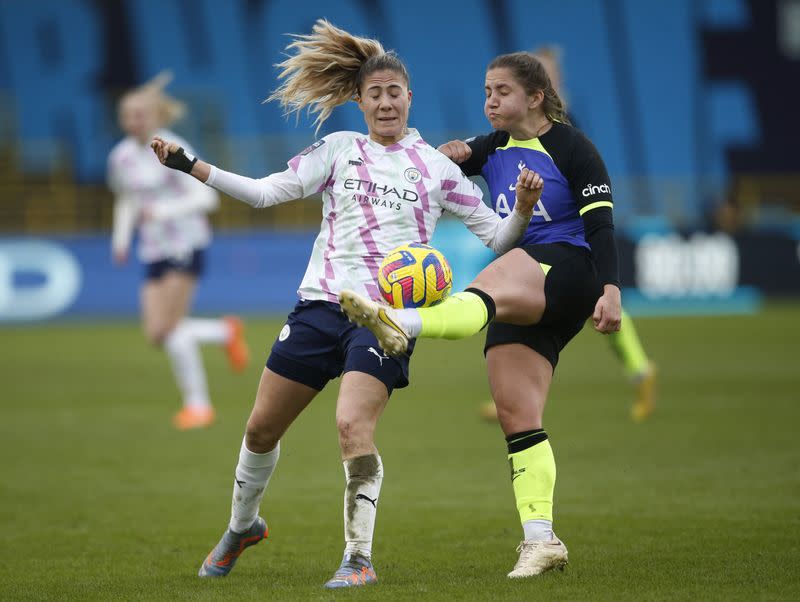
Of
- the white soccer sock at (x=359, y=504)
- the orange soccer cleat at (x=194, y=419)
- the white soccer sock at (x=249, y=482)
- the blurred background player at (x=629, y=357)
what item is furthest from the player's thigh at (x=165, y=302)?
the white soccer sock at (x=359, y=504)

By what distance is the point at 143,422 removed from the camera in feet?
35.5

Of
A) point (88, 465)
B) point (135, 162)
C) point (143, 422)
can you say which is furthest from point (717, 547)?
point (135, 162)

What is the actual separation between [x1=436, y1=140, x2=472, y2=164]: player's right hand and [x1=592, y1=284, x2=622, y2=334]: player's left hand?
36.9 inches

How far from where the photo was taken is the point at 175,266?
1086 cm

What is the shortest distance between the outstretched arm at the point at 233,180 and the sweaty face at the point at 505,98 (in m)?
0.88

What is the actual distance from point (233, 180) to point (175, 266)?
18.7 ft

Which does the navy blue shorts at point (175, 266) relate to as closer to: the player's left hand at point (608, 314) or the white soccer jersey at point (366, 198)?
the white soccer jersey at point (366, 198)

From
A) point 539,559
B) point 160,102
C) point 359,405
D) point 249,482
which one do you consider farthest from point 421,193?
point 160,102

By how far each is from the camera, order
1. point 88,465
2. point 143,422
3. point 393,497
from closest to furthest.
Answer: point 393,497 → point 88,465 → point 143,422

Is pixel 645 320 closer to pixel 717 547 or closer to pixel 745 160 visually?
pixel 745 160

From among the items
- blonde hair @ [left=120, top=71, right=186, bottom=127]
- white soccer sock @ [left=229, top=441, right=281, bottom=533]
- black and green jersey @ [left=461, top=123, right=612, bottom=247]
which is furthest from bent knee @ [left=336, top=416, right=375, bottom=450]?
blonde hair @ [left=120, top=71, right=186, bottom=127]

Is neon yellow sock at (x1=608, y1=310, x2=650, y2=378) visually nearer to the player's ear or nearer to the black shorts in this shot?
the black shorts

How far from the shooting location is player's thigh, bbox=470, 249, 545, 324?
5.16 meters

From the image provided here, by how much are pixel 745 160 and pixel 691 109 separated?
1.79 m
